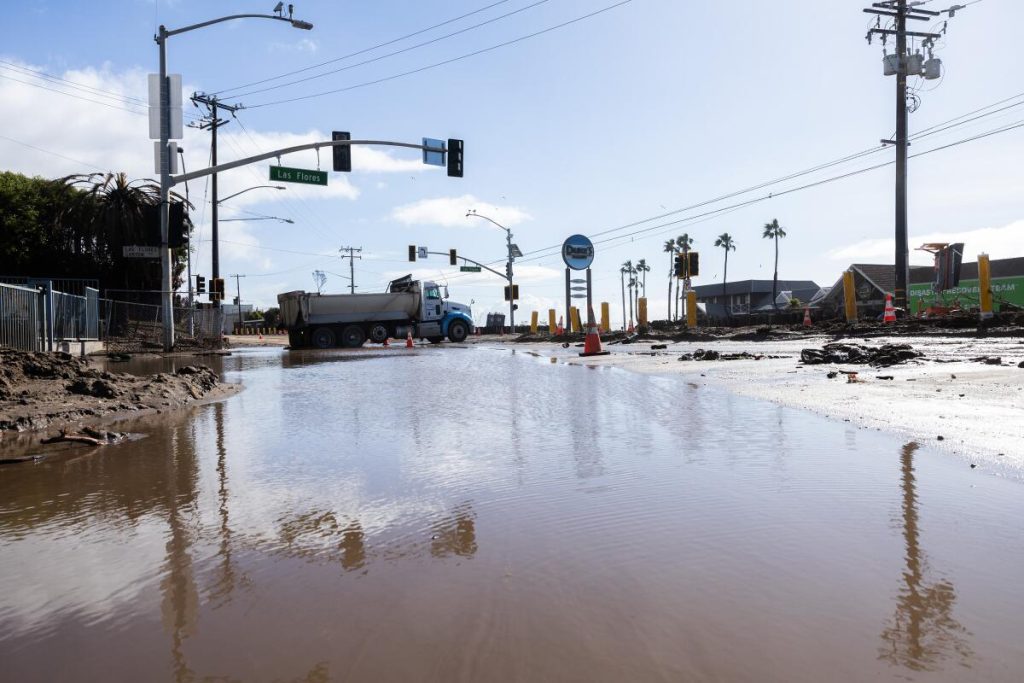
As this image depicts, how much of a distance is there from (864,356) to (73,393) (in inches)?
433

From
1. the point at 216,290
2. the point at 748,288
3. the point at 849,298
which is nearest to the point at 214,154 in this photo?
the point at 216,290

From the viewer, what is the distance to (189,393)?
8.39 metres

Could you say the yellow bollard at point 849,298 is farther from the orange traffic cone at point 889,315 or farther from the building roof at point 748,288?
the building roof at point 748,288

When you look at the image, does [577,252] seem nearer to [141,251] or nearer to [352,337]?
[141,251]

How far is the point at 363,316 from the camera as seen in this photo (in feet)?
111

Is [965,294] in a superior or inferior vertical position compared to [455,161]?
inferior

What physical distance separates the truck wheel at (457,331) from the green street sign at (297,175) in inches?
584

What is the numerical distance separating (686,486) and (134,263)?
3863 cm

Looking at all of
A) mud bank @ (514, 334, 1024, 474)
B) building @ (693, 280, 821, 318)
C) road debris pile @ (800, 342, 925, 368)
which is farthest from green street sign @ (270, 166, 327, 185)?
building @ (693, 280, 821, 318)

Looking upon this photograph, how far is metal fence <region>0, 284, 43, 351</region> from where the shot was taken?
13906 millimetres

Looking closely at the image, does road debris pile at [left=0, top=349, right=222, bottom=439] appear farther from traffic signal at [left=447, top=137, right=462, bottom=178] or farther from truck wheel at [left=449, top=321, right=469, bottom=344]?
truck wheel at [left=449, top=321, right=469, bottom=344]

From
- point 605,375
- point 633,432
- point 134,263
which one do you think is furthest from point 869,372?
point 134,263

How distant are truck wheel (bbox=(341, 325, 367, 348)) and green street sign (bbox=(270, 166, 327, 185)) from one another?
11961 mm

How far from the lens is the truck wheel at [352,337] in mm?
33469
